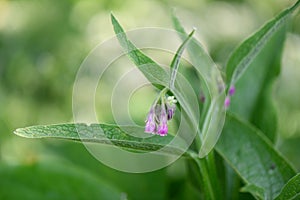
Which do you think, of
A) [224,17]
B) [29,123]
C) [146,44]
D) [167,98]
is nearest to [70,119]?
[29,123]

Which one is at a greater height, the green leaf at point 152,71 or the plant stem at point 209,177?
the green leaf at point 152,71

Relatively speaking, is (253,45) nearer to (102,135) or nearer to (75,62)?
(102,135)

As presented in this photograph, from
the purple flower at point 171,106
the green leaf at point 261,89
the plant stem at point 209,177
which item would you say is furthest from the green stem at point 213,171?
the green leaf at point 261,89

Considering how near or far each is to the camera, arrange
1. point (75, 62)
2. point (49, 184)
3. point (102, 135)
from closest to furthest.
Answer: point (102, 135) < point (49, 184) < point (75, 62)

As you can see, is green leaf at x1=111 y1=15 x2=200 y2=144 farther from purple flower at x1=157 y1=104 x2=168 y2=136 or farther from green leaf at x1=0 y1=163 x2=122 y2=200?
green leaf at x1=0 y1=163 x2=122 y2=200

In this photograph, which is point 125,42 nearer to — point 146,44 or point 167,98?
point 167,98

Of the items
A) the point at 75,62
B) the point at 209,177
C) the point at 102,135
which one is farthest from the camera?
the point at 75,62

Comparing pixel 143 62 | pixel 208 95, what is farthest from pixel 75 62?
pixel 143 62

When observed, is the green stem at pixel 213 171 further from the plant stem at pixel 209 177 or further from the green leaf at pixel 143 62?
the green leaf at pixel 143 62
